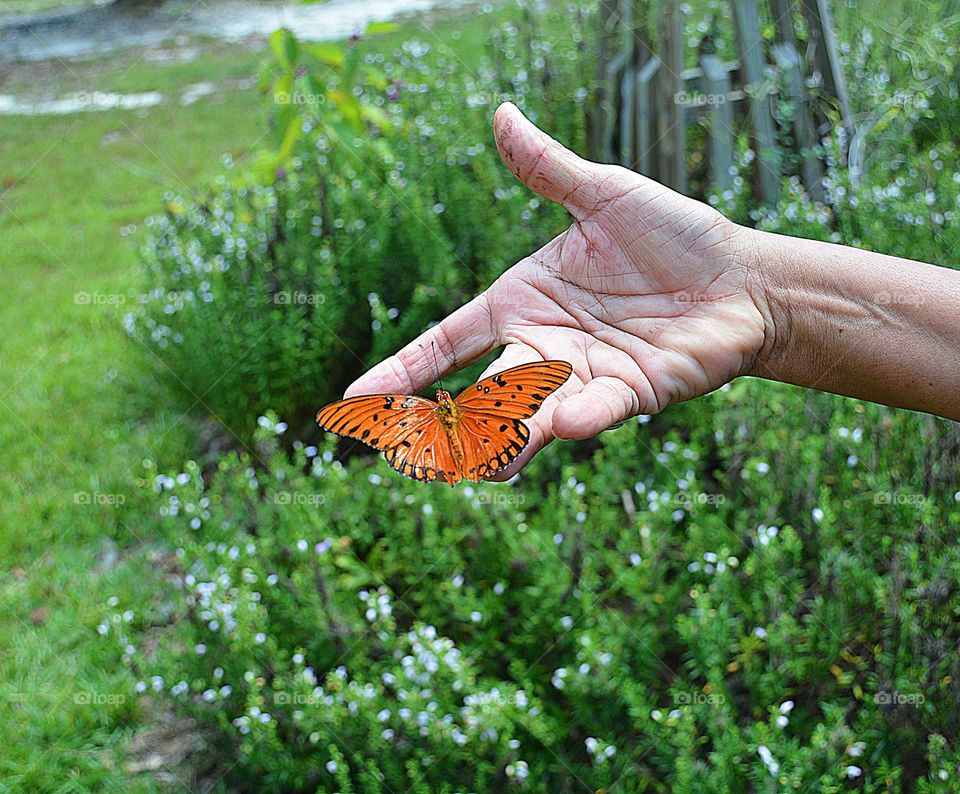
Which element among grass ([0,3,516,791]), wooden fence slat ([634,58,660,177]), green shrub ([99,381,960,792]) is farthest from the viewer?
wooden fence slat ([634,58,660,177])

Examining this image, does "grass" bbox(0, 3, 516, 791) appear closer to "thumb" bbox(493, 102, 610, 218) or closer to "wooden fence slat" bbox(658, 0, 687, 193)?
"thumb" bbox(493, 102, 610, 218)

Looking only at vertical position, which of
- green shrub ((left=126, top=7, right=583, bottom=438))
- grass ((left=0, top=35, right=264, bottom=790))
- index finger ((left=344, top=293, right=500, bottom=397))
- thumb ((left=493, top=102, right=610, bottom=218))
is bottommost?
grass ((left=0, top=35, right=264, bottom=790))

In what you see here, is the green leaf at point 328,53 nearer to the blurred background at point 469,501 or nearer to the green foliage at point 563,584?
the blurred background at point 469,501

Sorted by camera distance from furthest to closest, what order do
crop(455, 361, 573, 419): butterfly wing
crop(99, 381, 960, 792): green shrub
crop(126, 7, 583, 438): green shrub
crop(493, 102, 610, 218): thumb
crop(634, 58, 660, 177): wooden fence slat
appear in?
1. crop(634, 58, 660, 177): wooden fence slat
2. crop(126, 7, 583, 438): green shrub
3. crop(99, 381, 960, 792): green shrub
4. crop(493, 102, 610, 218): thumb
5. crop(455, 361, 573, 419): butterfly wing

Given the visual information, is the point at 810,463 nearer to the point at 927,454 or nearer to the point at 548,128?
the point at 927,454

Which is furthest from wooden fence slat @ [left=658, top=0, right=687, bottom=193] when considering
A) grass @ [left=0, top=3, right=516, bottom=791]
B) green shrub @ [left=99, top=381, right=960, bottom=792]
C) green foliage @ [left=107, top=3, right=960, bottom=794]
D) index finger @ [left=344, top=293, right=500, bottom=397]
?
grass @ [left=0, top=3, right=516, bottom=791]

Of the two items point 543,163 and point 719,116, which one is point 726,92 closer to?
point 719,116

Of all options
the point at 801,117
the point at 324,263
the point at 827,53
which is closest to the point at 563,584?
the point at 324,263
